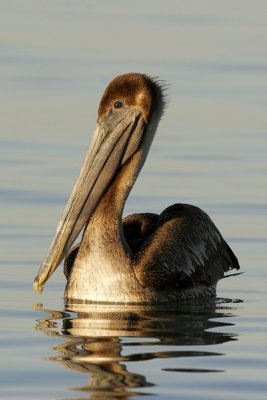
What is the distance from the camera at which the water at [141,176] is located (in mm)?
8758

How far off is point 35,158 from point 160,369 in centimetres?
670

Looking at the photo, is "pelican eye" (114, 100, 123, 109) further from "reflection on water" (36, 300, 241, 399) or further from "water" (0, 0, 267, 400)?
"reflection on water" (36, 300, 241, 399)

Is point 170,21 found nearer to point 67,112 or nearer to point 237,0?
point 237,0

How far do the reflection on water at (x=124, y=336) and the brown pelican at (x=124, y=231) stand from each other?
18 cm

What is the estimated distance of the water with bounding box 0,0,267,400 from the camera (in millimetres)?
8758

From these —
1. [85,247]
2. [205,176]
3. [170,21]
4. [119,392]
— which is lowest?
[119,392]

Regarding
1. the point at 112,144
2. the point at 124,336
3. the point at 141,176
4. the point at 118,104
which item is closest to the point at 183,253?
the point at 112,144

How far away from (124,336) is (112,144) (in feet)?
A: 6.99

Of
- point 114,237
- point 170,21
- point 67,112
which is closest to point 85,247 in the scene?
point 114,237

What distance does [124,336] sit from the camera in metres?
9.68

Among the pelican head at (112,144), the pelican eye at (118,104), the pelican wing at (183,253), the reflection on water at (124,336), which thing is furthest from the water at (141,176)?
the pelican eye at (118,104)

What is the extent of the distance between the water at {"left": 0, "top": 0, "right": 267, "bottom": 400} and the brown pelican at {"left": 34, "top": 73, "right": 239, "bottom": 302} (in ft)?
0.68

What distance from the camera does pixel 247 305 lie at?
1092 cm

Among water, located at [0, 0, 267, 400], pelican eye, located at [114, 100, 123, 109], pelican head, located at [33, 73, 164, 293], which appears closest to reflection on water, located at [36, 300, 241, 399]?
water, located at [0, 0, 267, 400]
